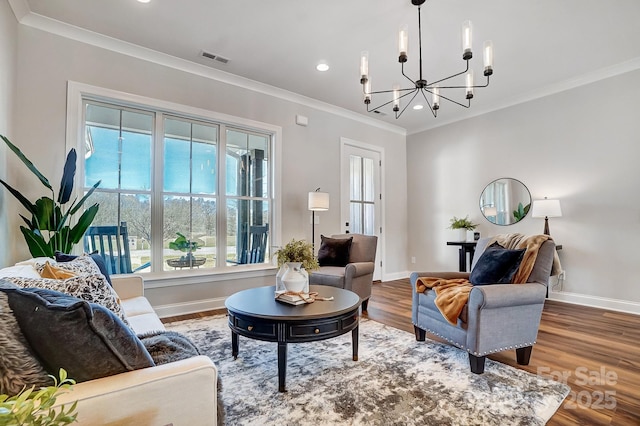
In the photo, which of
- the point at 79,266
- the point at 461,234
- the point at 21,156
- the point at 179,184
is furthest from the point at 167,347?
the point at 461,234

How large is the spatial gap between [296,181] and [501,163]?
320 cm

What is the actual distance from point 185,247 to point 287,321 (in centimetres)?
230

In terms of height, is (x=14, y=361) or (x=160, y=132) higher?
(x=160, y=132)

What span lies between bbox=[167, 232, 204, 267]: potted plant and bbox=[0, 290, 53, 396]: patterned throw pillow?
2.91 m

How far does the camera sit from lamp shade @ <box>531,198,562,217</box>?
4.06 meters

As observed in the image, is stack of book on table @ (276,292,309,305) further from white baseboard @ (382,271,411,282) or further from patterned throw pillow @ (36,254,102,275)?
white baseboard @ (382,271,411,282)

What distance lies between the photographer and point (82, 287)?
133 cm

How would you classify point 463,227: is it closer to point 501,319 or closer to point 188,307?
point 501,319

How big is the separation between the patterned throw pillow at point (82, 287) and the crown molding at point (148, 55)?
2.81 m

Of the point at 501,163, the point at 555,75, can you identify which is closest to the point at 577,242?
the point at 501,163

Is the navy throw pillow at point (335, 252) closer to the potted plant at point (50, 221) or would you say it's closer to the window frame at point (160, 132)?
the window frame at point (160, 132)

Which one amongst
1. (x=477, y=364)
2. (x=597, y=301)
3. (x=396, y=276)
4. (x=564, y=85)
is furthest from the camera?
(x=396, y=276)

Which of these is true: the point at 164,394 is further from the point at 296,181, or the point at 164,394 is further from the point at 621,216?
the point at 621,216

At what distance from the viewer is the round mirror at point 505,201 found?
4.66m
